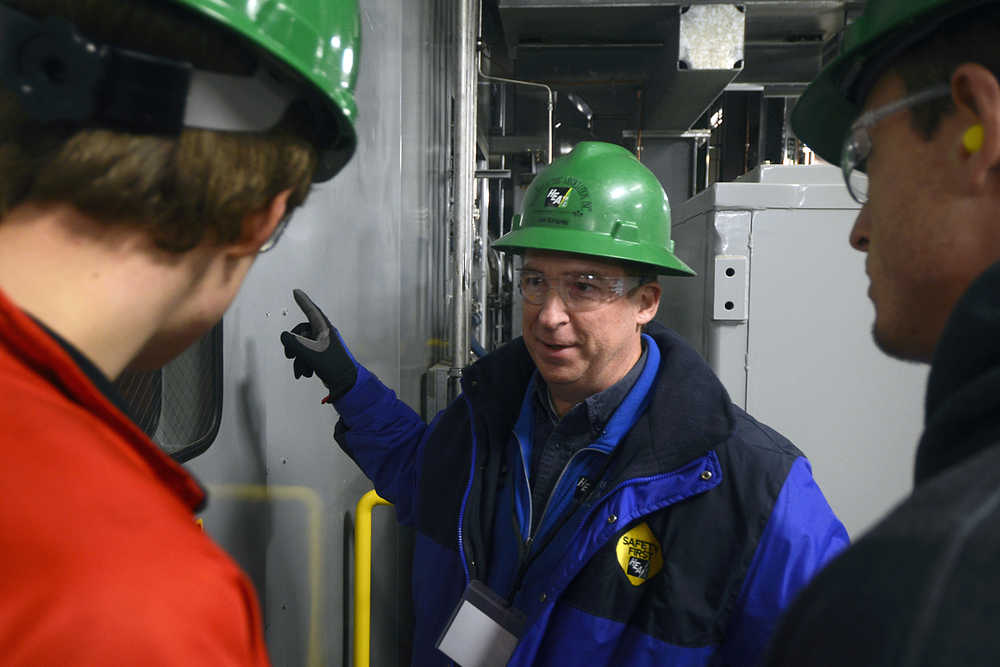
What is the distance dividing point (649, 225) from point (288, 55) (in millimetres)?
1250

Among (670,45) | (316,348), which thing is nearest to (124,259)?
(316,348)

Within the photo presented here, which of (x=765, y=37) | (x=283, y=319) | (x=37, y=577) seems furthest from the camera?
(x=765, y=37)

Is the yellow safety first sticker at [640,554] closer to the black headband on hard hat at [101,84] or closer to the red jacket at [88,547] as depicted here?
the red jacket at [88,547]

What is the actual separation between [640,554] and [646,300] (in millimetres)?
708

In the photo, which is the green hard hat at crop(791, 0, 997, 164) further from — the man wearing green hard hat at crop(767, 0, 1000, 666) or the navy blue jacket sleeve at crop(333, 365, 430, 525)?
the navy blue jacket sleeve at crop(333, 365, 430, 525)

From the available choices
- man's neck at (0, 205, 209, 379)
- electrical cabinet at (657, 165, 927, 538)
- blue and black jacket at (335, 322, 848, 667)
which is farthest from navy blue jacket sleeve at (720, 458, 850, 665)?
man's neck at (0, 205, 209, 379)

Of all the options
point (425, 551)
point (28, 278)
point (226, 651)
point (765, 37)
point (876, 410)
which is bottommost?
point (425, 551)

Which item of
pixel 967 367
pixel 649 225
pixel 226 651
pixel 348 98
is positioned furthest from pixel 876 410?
pixel 226 651

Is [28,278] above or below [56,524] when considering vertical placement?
above

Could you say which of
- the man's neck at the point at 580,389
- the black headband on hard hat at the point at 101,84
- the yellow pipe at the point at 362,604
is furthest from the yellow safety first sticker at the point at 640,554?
the black headband on hard hat at the point at 101,84

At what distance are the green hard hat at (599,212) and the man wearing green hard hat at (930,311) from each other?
2.19 ft

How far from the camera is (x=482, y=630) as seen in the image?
1483 mm

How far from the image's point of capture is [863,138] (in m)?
0.83

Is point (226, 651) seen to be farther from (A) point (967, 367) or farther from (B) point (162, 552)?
(A) point (967, 367)
